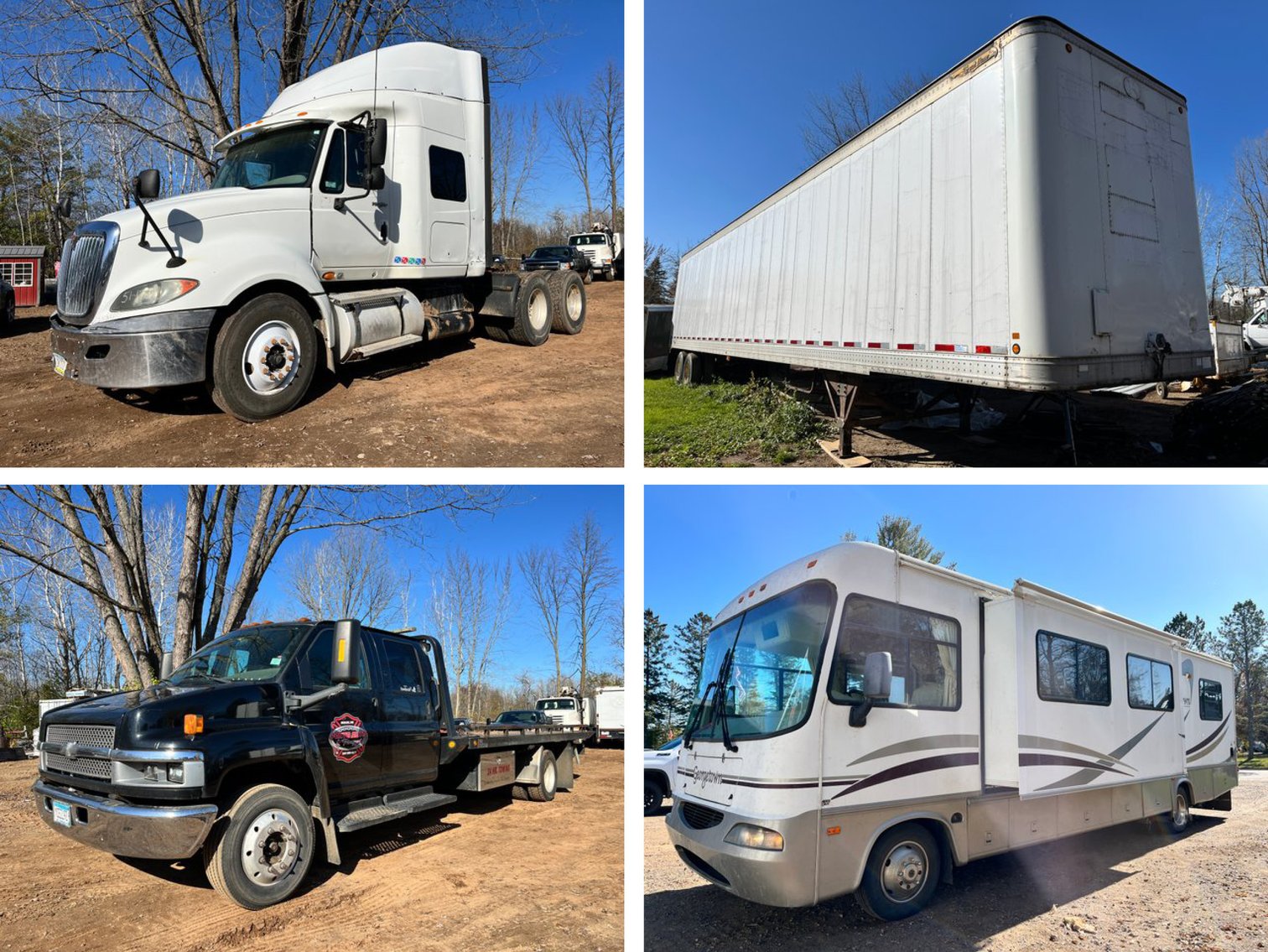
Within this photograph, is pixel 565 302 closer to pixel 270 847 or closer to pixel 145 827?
pixel 270 847

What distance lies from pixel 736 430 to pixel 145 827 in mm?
8285

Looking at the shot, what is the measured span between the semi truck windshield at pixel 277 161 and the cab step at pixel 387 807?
18.7ft

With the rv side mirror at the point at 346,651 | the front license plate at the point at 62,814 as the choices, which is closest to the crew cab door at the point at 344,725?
the rv side mirror at the point at 346,651

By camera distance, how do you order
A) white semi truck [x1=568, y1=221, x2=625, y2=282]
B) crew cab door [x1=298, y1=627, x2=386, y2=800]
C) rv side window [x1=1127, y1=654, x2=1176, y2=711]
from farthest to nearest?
white semi truck [x1=568, y1=221, x2=625, y2=282]
rv side window [x1=1127, y1=654, x2=1176, y2=711]
crew cab door [x1=298, y1=627, x2=386, y2=800]

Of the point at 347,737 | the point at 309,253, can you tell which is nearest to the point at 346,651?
the point at 347,737

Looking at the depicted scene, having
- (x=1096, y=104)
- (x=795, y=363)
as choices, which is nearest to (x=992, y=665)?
(x=1096, y=104)

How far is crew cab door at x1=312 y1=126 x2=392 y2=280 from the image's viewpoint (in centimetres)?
745

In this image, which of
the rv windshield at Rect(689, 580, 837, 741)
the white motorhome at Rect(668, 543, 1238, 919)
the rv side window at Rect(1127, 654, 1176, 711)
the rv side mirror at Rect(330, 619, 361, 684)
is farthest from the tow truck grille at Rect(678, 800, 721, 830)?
the rv side window at Rect(1127, 654, 1176, 711)

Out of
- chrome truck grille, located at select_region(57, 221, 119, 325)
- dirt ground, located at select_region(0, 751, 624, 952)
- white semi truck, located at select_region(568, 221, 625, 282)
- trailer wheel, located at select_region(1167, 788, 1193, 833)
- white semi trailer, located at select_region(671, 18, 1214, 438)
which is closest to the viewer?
dirt ground, located at select_region(0, 751, 624, 952)

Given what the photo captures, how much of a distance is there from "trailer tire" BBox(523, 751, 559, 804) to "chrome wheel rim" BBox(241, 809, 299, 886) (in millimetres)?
3689

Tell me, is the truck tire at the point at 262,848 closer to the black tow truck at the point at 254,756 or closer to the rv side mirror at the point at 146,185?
the black tow truck at the point at 254,756

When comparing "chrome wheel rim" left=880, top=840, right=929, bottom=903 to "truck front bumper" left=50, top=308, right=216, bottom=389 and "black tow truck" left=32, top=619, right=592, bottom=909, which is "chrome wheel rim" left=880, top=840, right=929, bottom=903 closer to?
"black tow truck" left=32, top=619, right=592, bottom=909

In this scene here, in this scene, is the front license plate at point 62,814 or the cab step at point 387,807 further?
the cab step at point 387,807

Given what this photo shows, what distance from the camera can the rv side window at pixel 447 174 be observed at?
339 inches
